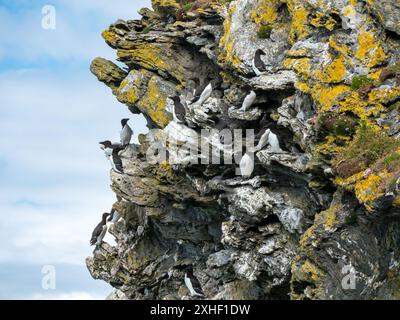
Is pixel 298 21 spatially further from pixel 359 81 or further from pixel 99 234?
pixel 99 234

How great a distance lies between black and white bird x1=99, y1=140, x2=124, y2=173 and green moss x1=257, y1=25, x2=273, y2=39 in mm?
8352

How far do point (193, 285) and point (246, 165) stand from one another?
6.09 m

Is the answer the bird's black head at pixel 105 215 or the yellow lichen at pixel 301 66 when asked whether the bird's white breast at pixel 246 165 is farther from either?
the bird's black head at pixel 105 215

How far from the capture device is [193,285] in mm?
30234

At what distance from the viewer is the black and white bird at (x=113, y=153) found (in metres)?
32.5

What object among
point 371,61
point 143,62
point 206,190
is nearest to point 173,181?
point 206,190

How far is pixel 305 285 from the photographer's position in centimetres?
2167

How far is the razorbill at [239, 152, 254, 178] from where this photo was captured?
1065 inches

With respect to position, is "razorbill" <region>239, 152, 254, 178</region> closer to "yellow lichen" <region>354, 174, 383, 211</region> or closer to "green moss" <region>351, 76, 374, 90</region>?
"green moss" <region>351, 76, 374, 90</region>

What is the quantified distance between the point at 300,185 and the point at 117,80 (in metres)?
15.0

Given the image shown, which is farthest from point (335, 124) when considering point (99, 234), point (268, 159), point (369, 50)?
point (99, 234)

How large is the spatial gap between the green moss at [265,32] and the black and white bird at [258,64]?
178 cm
